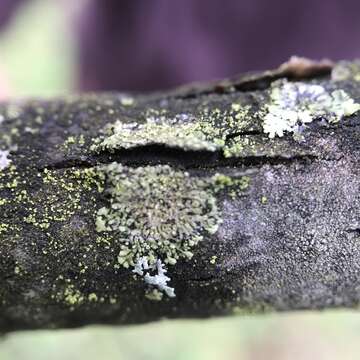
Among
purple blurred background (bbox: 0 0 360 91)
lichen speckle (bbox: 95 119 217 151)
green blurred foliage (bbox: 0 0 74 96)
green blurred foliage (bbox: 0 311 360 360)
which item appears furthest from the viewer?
green blurred foliage (bbox: 0 0 74 96)

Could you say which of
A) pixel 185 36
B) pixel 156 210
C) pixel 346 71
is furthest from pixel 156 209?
pixel 185 36

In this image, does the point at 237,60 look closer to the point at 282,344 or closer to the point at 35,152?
the point at 35,152

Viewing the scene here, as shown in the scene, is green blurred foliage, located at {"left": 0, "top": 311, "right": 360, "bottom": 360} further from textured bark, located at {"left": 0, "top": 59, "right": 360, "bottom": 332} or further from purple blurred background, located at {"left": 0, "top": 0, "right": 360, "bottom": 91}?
textured bark, located at {"left": 0, "top": 59, "right": 360, "bottom": 332}

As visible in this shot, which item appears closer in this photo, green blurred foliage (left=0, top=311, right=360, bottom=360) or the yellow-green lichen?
the yellow-green lichen

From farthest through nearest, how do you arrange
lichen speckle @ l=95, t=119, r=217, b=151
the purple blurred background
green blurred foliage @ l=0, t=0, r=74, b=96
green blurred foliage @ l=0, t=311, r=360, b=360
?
1. green blurred foliage @ l=0, t=0, r=74, b=96
2. green blurred foliage @ l=0, t=311, r=360, b=360
3. the purple blurred background
4. lichen speckle @ l=95, t=119, r=217, b=151

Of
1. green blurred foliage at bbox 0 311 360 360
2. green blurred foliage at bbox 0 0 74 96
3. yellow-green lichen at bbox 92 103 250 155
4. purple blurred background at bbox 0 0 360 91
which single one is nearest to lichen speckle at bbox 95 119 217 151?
yellow-green lichen at bbox 92 103 250 155

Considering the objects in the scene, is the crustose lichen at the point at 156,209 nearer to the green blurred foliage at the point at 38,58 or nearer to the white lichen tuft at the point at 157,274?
the white lichen tuft at the point at 157,274

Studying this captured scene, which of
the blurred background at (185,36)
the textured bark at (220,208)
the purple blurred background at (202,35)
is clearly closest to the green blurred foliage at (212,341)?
the blurred background at (185,36)

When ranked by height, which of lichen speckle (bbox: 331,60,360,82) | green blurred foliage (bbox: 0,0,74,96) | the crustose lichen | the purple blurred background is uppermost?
green blurred foliage (bbox: 0,0,74,96)
